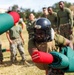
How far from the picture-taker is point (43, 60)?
101 inches

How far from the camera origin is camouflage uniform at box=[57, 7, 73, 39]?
1104cm

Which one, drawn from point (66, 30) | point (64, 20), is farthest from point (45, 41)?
point (66, 30)

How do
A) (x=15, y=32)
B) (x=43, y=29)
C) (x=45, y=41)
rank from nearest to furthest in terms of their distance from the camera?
1. (x=43, y=29)
2. (x=45, y=41)
3. (x=15, y=32)

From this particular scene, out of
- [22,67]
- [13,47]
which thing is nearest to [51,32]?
[22,67]

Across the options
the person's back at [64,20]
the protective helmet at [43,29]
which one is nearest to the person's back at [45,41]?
the protective helmet at [43,29]

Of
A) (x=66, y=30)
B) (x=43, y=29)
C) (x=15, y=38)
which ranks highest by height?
Result: (x=43, y=29)

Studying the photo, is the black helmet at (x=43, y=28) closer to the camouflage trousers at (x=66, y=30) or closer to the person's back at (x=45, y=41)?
the person's back at (x=45, y=41)

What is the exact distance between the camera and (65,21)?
11.2 m

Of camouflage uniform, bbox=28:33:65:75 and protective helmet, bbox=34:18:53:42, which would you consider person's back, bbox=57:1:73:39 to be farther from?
protective helmet, bbox=34:18:53:42

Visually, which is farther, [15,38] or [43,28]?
[15,38]

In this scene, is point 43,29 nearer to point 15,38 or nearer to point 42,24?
point 42,24

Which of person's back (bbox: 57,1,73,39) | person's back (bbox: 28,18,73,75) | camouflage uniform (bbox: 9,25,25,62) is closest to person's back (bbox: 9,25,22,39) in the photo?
camouflage uniform (bbox: 9,25,25,62)

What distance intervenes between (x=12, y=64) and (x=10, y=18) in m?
9.37

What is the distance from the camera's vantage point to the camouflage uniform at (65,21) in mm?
11039
